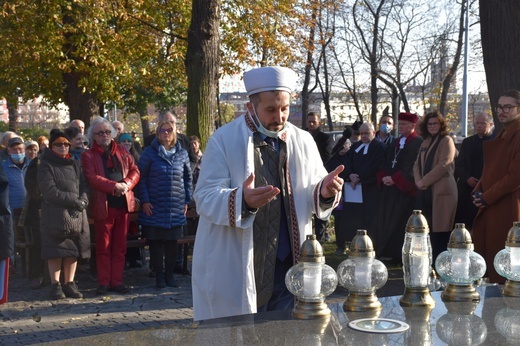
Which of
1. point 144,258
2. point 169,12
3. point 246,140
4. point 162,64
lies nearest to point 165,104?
point 162,64

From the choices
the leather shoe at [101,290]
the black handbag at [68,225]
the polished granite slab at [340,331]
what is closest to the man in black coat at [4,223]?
the black handbag at [68,225]

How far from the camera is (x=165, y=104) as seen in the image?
34.2m

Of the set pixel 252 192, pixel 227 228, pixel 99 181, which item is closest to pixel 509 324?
pixel 252 192

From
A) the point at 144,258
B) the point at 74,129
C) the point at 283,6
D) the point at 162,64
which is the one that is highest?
the point at 283,6

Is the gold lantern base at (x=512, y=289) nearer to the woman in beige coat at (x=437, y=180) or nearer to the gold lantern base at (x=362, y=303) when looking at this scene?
the gold lantern base at (x=362, y=303)

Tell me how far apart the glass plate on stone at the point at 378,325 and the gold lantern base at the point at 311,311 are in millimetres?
131

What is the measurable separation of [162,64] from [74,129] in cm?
1442

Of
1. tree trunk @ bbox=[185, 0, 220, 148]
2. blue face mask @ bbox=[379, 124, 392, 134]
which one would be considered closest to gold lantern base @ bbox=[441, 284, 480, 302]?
blue face mask @ bbox=[379, 124, 392, 134]

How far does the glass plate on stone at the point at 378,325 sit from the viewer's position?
2695mm

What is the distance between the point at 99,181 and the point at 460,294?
6.10 m

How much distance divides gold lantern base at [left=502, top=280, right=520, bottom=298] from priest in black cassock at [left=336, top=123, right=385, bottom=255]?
7.34m

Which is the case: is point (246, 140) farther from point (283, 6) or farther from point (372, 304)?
point (283, 6)

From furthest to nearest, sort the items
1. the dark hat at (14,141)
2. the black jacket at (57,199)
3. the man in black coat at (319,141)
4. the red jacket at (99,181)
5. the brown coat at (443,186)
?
1. the man in black coat at (319,141)
2. the dark hat at (14,141)
3. the brown coat at (443,186)
4. the red jacket at (99,181)
5. the black jacket at (57,199)

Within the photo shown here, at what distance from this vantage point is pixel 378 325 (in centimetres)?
276
